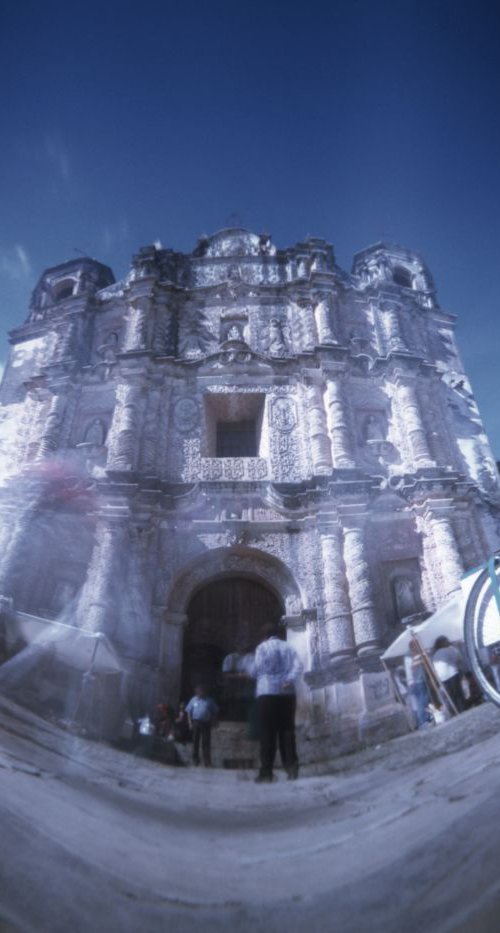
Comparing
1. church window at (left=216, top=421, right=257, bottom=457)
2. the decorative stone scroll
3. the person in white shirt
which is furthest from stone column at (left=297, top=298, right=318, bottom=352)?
the person in white shirt

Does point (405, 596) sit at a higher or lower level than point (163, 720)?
higher

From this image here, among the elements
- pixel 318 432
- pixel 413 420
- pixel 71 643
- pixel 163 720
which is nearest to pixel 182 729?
pixel 163 720

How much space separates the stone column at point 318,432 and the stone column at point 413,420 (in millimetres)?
1591

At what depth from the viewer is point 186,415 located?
33.4 ft

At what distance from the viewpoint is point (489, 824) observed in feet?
4.58

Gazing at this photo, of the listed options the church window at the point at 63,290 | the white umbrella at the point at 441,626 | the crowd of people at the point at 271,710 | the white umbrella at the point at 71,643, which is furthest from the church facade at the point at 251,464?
the crowd of people at the point at 271,710

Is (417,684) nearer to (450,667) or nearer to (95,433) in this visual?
(450,667)

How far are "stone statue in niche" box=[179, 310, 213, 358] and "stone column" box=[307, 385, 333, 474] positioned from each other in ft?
8.67

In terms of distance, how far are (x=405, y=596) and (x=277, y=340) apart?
6.09 metres

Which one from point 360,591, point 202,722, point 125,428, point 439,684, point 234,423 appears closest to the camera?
point 202,722

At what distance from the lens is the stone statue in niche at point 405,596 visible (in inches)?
316

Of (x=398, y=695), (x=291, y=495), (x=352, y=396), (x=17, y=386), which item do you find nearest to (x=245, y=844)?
(x=398, y=695)

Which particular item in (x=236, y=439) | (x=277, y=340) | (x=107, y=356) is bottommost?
(x=236, y=439)

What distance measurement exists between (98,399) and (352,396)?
5302 millimetres
